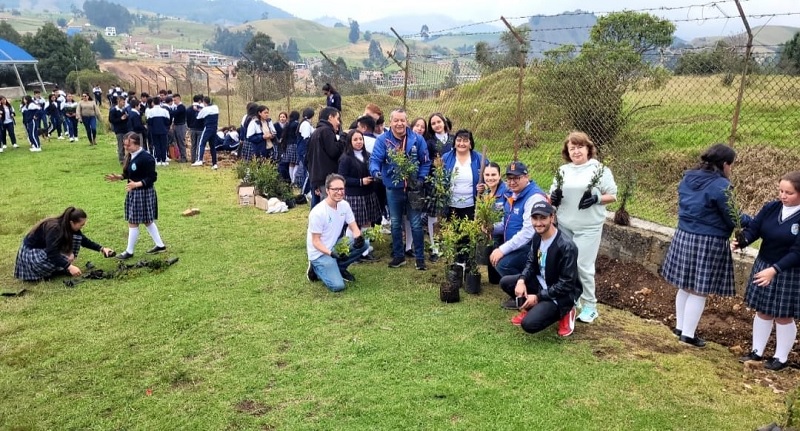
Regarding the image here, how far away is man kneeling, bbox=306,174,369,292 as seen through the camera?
18.7ft

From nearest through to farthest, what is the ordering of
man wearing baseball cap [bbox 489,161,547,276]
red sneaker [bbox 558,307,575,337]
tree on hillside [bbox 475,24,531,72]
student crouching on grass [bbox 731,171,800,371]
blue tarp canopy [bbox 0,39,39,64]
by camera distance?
student crouching on grass [bbox 731,171,800,371] → red sneaker [bbox 558,307,575,337] → man wearing baseball cap [bbox 489,161,547,276] → tree on hillside [bbox 475,24,531,72] → blue tarp canopy [bbox 0,39,39,64]

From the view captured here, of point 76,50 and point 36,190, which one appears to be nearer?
point 36,190

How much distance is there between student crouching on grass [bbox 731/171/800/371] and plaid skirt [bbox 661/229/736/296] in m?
0.15

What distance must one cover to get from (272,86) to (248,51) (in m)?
46.4

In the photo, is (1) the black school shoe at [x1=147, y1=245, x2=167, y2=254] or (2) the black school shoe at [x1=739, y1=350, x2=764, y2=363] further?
(1) the black school shoe at [x1=147, y1=245, x2=167, y2=254]

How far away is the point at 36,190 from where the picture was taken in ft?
36.0

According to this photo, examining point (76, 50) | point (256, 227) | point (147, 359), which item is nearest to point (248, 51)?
point (76, 50)

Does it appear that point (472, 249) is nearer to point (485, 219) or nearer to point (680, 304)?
point (485, 219)

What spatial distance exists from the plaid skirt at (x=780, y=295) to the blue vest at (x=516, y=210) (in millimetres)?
1825

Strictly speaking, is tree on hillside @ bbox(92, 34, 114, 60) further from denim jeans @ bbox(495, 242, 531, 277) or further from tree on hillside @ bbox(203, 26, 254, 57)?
denim jeans @ bbox(495, 242, 531, 277)

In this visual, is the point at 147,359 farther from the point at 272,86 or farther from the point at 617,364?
the point at 272,86

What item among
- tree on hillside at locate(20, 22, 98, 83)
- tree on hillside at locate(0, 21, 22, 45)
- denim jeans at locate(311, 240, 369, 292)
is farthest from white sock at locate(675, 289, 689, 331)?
tree on hillside at locate(0, 21, 22, 45)

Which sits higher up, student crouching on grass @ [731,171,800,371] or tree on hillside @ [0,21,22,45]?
tree on hillside @ [0,21,22,45]

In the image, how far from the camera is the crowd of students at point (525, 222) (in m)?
4.14
